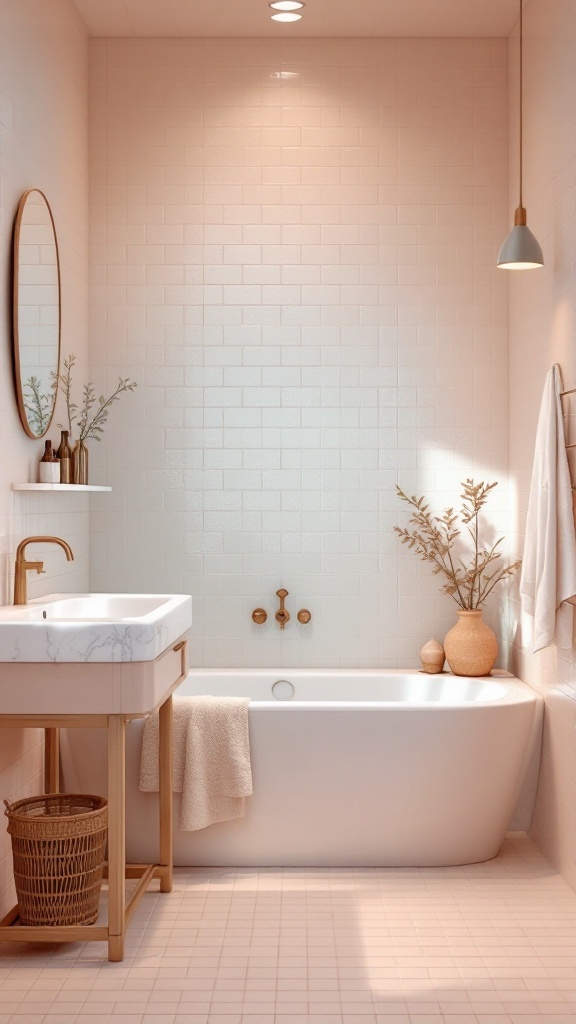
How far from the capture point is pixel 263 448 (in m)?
4.93

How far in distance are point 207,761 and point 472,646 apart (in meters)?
1.31

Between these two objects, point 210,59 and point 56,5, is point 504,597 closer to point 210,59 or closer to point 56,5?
point 210,59

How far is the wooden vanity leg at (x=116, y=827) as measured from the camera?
310 centimetres

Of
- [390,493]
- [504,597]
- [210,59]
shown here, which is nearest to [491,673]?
[504,597]

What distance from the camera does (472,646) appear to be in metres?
4.61

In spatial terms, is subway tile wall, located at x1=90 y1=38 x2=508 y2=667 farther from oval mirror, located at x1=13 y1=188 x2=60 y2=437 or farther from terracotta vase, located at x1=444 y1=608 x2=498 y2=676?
oval mirror, located at x1=13 y1=188 x2=60 y2=437

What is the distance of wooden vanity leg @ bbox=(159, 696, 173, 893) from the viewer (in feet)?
12.5

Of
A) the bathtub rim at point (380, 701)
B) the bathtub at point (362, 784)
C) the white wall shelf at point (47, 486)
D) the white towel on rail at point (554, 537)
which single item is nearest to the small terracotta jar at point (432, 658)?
the bathtub rim at point (380, 701)

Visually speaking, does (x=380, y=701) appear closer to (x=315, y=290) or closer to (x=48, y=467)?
(x=48, y=467)

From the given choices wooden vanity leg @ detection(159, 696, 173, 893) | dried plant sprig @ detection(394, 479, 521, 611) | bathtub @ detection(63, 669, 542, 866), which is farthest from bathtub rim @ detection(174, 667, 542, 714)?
dried plant sprig @ detection(394, 479, 521, 611)

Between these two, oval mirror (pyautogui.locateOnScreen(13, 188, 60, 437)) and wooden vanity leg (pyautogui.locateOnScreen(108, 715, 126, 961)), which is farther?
oval mirror (pyautogui.locateOnScreen(13, 188, 60, 437))

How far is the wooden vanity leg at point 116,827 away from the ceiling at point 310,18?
3134mm

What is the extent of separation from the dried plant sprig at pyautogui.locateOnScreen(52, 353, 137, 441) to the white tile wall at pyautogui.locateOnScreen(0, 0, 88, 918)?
115 mm

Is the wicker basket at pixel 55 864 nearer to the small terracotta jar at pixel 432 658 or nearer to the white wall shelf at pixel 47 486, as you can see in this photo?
the white wall shelf at pixel 47 486
